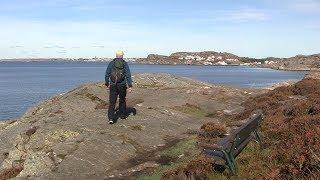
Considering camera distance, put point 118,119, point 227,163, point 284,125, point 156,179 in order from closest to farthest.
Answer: point 227,163, point 156,179, point 284,125, point 118,119

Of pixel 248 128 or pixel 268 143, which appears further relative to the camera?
pixel 268 143

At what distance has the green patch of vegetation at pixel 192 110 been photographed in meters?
26.2

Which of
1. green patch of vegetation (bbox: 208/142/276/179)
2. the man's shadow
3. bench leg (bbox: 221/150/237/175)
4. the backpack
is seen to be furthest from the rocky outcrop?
bench leg (bbox: 221/150/237/175)

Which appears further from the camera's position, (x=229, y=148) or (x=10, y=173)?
(x=10, y=173)

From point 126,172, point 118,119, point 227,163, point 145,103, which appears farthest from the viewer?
point 145,103

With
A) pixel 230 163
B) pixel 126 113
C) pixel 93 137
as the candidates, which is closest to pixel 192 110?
pixel 126 113

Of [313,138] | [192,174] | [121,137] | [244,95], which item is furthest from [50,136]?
[244,95]

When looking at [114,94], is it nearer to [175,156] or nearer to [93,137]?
[93,137]

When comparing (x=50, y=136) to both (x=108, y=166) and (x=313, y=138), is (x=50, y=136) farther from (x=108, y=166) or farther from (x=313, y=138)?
(x=313, y=138)

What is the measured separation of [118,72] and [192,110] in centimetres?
894

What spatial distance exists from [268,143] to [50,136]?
29.2 ft

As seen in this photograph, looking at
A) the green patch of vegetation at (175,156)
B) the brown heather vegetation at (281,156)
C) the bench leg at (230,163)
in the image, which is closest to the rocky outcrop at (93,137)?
the green patch of vegetation at (175,156)

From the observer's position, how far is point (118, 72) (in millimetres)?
19250

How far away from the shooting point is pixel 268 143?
45.5 ft
